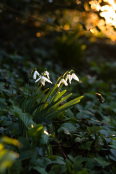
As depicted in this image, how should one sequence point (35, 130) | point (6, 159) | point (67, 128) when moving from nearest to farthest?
point (6, 159) < point (35, 130) < point (67, 128)

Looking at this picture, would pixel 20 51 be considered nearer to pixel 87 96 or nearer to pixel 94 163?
pixel 87 96

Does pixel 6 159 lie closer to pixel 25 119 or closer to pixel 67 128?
pixel 25 119

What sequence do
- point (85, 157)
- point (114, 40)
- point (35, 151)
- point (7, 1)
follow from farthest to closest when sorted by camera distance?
1. point (114, 40)
2. point (7, 1)
3. point (85, 157)
4. point (35, 151)

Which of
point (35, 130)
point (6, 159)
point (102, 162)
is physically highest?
point (35, 130)

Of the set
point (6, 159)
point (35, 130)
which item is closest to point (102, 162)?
point (35, 130)

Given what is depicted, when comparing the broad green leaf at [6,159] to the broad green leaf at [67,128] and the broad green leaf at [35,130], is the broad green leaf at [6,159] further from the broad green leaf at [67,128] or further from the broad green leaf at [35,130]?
the broad green leaf at [67,128]

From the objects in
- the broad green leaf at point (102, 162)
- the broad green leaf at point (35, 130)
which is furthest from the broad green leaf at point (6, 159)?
the broad green leaf at point (102, 162)

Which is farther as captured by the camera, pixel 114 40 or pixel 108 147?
pixel 114 40

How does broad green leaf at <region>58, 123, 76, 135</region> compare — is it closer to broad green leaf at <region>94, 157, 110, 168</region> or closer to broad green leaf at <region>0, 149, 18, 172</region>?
broad green leaf at <region>94, 157, 110, 168</region>

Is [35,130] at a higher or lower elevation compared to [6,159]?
higher

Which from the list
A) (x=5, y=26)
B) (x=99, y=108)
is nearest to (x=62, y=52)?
(x=5, y=26)

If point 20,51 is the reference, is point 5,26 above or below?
above
